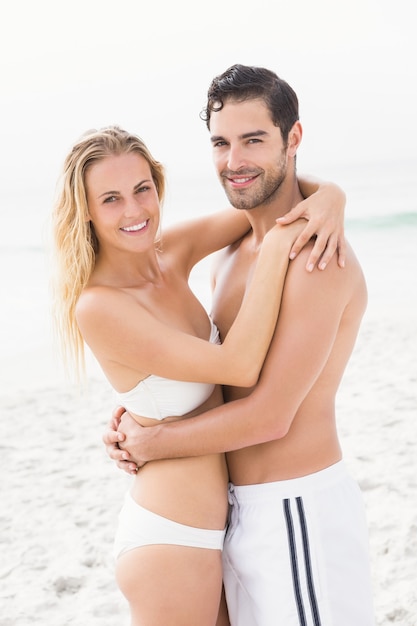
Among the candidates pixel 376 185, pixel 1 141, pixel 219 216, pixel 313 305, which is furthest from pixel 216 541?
pixel 1 141

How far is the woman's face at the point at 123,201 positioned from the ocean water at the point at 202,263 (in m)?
0.28

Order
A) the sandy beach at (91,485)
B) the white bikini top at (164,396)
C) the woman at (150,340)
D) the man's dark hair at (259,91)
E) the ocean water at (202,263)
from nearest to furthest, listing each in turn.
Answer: the woman at (150,340) → the white bikini top at (164,396) → the man's dark hair at (259,91) → the sandy beach at (91,485) → the ocean water at (202,263)

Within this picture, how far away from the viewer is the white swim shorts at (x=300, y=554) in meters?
2.38

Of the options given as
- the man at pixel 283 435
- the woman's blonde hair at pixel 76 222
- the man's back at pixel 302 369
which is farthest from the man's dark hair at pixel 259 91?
the man's back at pixel 302 369

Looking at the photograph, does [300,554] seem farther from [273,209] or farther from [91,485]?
[91,485]

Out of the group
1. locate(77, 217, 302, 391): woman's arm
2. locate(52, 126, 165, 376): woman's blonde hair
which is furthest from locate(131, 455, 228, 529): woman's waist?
locate(52, 126, 165, 376): woman's blonde hair

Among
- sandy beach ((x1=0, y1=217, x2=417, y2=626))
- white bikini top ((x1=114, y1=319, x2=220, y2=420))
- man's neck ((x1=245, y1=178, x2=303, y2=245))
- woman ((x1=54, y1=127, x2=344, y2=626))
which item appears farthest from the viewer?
sandy beach ((x1=0, y1=217, x2=417, y2=626))

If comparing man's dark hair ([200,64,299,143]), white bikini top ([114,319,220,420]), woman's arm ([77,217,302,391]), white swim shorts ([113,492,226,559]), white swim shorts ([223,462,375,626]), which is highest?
man's dark hair ([200,64,299,143])

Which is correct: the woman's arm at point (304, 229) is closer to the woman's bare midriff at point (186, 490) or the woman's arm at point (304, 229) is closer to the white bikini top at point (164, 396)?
the white bikini top at point (164, 396)

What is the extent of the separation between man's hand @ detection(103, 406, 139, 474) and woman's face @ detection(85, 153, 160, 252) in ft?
1.99

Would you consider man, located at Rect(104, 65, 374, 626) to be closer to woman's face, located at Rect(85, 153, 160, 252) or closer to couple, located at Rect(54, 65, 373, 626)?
couple, located at Rect(54, 65, 373, 626)

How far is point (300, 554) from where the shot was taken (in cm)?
239

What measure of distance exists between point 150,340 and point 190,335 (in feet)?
0.48

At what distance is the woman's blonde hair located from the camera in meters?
2.52
